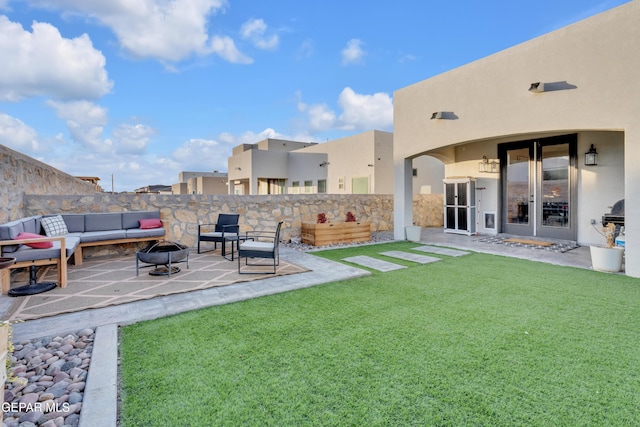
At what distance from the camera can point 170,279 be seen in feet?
15.4

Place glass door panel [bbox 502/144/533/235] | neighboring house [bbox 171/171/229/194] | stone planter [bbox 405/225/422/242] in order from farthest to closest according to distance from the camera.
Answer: neighboring house [bbox 171/171/229/194]
glass door panel [bbox 502/144/533/235]
stone planter [bbox 405/225/422/242]

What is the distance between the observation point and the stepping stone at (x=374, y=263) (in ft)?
17.9

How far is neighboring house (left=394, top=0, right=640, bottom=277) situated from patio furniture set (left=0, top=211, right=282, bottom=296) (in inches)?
194

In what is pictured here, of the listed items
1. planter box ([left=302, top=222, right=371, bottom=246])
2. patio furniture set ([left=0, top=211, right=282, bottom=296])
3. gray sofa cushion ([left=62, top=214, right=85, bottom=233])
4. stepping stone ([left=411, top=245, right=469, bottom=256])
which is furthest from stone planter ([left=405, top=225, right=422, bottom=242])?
gray sofa cushion ([left=62, top=214, right=85, bottom=233])

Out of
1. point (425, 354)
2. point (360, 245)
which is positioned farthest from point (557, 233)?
point (425, 354)

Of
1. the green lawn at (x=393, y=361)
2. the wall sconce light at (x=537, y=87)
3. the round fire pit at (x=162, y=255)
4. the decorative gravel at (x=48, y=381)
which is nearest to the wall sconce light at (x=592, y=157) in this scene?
the wall sconce light at (x=537, y=87)

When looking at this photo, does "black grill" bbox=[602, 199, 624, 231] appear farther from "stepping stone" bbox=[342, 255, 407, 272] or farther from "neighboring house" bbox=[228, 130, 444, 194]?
"neighboring house" bbox=[228, 130, 444, 194]

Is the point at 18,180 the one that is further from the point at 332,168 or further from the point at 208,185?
the point at 208,185

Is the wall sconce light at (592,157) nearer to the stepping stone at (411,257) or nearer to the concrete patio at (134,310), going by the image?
the concrete patio at (134,310)

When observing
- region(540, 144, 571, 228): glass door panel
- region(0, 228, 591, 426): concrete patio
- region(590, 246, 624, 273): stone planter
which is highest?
region(540, 144, 571, 228): glass door panel

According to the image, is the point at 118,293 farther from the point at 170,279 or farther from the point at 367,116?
the point at 367,116

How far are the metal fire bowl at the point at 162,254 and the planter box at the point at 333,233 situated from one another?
3901mm

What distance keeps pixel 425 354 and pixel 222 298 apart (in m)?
2.49

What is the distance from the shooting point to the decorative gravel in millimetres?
1818
